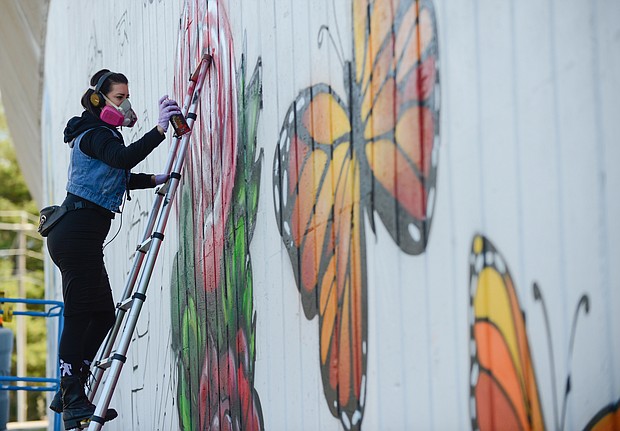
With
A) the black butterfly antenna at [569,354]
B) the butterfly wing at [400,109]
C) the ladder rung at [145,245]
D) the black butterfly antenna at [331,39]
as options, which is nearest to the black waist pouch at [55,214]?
the ladder rung at [145,245]

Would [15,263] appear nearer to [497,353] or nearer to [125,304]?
[125,304]

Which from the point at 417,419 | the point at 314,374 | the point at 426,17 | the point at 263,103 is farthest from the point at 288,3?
the point at 417,419

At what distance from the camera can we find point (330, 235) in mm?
3428

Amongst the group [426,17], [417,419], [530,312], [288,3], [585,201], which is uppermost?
[288,3]

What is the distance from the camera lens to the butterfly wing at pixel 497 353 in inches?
95.7

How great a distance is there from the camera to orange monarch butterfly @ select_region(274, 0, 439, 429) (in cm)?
285

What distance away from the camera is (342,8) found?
336 cm

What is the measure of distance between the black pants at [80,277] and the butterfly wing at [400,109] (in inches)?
84.6

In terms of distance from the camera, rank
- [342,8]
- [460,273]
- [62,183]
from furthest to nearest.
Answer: [62,183], [342,8], [460,273]

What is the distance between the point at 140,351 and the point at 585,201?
4694 millimetres

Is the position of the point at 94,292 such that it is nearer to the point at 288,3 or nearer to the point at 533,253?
the point at 288,3

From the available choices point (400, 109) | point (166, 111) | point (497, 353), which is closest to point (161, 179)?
point (166, 111)

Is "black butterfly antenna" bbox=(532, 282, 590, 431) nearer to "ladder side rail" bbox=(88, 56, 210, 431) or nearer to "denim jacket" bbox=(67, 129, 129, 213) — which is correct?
"ladder side rail" bbox=(88, 56, 210, 431)

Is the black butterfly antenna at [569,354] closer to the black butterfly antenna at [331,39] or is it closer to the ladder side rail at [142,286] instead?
the black butterfly antenna at [331,39]
